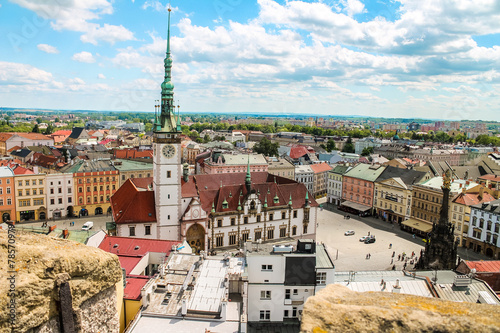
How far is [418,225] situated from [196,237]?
121ft

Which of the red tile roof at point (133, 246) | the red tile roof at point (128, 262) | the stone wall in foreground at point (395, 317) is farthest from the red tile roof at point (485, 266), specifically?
the stone wall in foreground at point (395, 317)

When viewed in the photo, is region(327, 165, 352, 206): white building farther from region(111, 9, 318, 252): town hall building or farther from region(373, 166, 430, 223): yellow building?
region(111, 9, 318, 252): town hall building

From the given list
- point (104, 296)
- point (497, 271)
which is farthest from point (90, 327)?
point (497, 271)

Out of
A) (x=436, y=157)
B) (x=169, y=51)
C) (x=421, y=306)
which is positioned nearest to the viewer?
(x=421, y=306)

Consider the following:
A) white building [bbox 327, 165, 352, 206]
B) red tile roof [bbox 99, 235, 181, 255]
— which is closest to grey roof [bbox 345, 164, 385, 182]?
white building [bbox 327, 165, 352, 206]

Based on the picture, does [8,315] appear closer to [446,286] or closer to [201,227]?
[446,286]

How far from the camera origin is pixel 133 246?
1186 inches

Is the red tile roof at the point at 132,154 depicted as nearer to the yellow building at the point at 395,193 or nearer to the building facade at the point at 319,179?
the building facade at the point at 319,179

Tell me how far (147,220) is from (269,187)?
16779mm

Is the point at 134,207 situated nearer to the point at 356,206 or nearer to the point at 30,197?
the point at 30,197

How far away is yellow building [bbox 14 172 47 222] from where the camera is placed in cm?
6134

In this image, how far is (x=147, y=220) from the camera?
145 ft

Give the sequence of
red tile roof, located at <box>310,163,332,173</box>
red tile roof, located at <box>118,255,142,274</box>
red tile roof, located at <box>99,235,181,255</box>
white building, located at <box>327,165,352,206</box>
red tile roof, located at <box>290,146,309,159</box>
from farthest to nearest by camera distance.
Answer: red tile roof, located at <box>290,146,309,159</box> < red tile roof, located at <box>310,163,332,173</box> < white building, located at <box>327,165,352,206</box> < red tile roof, located at <box>99,235,181,255</box> < red tile roof, located at <box>118,255,142,274</box>

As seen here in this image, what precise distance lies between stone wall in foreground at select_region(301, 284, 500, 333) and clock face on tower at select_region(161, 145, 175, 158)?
3897 cm
